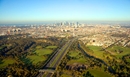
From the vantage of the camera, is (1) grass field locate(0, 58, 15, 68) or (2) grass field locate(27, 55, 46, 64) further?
(2) grass field locate(27, 55, 46, 64)

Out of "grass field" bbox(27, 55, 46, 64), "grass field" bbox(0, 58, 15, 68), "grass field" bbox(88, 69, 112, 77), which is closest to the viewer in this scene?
"grass field" bbox(88, 69, 112, 77)

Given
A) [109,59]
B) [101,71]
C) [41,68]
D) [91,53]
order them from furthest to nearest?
[91,53] → [109,59] → [41,68] → [101,71]

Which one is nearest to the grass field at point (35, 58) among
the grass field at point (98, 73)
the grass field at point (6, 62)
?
the grass field at point (6, 62)

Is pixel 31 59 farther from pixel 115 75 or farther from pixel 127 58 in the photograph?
pixel 127 58

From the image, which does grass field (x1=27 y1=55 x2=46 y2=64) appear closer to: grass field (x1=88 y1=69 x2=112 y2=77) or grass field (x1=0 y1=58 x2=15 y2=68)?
grass field (x1=0 y1=58 x2=15 y2=68)

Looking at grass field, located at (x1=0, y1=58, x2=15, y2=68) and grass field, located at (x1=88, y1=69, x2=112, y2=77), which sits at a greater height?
grass field, located at (x1=0, y1=58, x2=15, y2=68)

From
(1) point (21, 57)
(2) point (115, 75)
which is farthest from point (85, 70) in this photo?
(1) point (21, 57)

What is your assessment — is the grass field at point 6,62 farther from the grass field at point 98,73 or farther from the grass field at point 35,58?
the grass field at point 98,73

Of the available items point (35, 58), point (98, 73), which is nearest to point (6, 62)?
point (35, 58)

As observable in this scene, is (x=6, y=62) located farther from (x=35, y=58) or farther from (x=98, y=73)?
(x=98, y=73)

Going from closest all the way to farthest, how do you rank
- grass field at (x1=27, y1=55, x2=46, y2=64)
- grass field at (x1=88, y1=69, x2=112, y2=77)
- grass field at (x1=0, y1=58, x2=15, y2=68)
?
grass field at (x1=88, y1=69, x2=112, y2=77)
grass field at (x1=0, y1=58, x2=15, y2=68)
grass field at (x1=27, y1=55, x2=46, y2=64)

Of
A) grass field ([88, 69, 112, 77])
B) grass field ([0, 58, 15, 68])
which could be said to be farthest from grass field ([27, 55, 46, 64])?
grass field ([88, 69, 112, 77])
